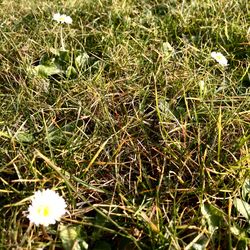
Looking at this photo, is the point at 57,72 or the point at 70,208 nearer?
the point at 70,208

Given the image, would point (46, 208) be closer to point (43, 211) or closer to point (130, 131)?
point (43, 211)

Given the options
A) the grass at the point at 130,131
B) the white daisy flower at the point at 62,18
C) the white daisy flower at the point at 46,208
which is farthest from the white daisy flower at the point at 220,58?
the white daisy flower at the point at 46,208

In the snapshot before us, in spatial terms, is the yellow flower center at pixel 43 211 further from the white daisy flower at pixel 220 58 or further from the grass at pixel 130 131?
the white daisy flower at pixel 220 58

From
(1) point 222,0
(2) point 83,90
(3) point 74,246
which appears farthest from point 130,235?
(1) point 222,0

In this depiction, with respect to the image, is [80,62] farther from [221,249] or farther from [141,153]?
[221,249]

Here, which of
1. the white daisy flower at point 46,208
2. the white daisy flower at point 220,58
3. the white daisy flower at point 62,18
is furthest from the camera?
the white daisy flower at point 62,18

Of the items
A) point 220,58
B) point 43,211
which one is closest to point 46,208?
point 43,211
